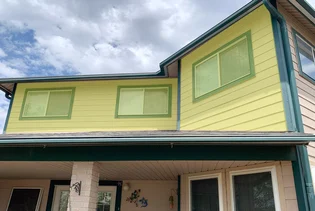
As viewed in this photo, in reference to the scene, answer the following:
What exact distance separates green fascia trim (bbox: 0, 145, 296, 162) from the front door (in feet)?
10.8

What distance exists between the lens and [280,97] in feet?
15.1

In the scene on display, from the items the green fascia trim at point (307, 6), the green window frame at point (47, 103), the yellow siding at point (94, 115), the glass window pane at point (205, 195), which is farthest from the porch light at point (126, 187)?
the green fascia trim at point (307, 6)

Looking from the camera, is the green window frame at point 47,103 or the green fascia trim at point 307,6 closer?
the green fascia trim at point 307,6

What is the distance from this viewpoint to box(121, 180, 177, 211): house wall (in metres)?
7.25

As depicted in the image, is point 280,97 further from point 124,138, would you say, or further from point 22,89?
point 22,89

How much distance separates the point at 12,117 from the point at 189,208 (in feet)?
21.1

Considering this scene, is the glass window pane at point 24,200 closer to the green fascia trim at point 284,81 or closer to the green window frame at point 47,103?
the green window frame at point 47,103

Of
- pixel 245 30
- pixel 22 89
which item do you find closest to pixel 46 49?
pixel 22 89

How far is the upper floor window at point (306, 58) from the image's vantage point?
5266 mm

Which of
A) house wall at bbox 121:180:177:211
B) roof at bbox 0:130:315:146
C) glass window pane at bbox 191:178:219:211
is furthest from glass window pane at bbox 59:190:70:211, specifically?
glass window pane at bbox 191:178:219:211

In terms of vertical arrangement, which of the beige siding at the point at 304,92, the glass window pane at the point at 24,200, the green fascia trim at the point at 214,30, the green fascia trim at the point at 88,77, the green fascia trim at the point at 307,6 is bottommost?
the glass window pane at the point at 24,200

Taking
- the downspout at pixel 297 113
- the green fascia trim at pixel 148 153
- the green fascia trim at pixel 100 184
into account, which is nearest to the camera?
the downspout at pixel 297 113

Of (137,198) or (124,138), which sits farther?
(137,198)

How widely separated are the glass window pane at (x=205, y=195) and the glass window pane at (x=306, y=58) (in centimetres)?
291
